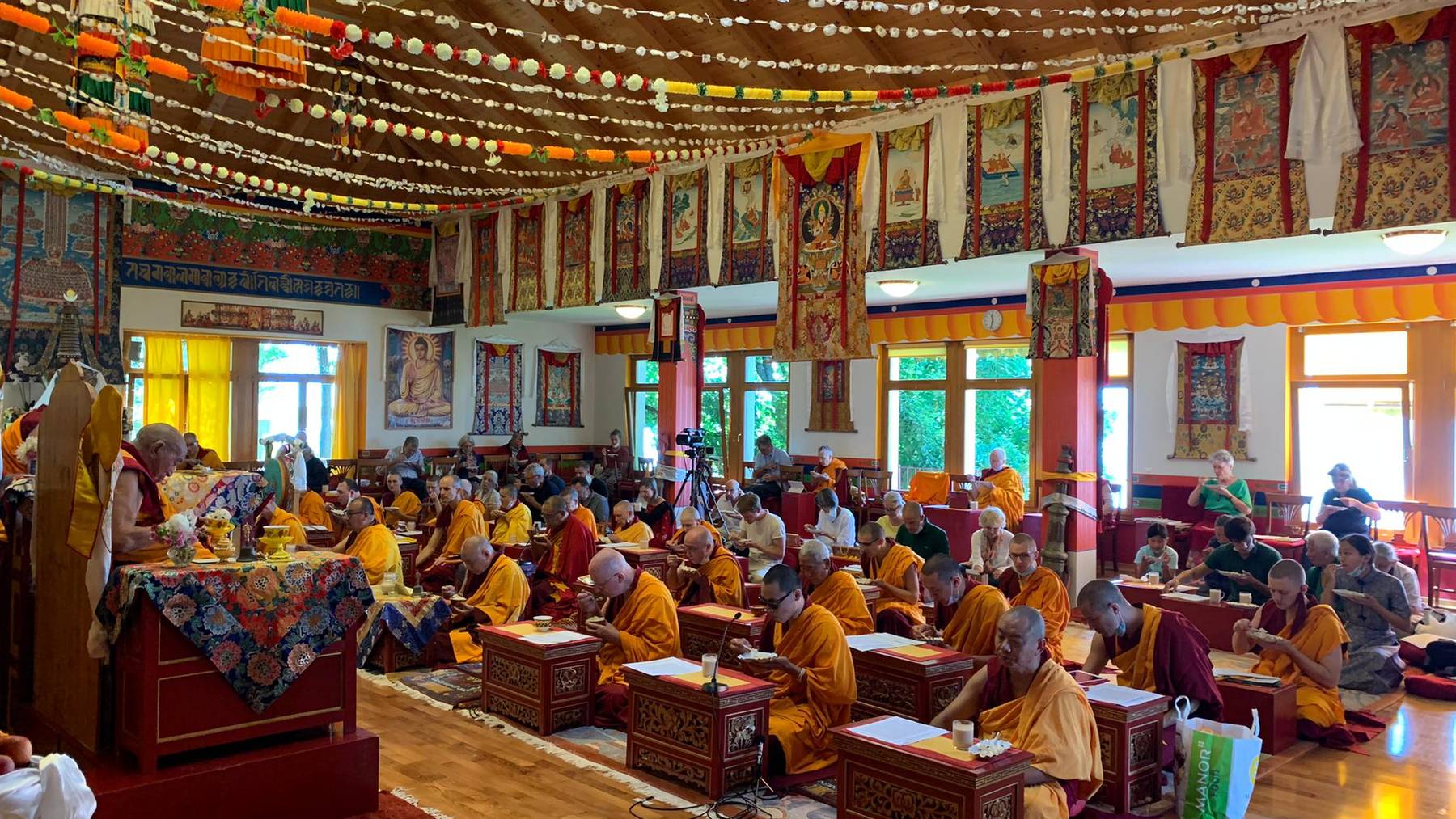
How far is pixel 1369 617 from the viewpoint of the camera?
7.19m

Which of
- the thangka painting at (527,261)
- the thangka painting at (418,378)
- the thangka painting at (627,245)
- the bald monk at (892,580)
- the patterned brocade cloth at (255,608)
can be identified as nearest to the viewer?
the patterned brocade cloth at (255,608)

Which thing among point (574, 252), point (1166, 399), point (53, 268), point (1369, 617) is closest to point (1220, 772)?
point (1369, 617)

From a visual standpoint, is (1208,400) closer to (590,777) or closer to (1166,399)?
(1166,399)

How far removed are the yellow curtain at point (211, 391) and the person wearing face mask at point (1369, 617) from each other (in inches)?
534

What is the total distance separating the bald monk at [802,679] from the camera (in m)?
5.33

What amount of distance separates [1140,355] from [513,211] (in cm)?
849

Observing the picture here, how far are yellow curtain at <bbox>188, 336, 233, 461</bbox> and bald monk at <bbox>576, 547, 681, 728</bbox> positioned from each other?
10.4 m

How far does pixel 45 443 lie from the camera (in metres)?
4.64

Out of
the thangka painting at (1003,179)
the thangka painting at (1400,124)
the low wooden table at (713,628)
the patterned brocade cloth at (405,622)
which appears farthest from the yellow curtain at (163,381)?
the thangka painting at (1400,124)

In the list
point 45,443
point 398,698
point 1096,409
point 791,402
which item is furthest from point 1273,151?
point 791,402

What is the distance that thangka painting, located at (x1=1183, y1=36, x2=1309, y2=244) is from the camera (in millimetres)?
7488

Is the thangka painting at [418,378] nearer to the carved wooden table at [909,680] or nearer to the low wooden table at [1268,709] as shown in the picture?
the carved wooden table at [909,680]

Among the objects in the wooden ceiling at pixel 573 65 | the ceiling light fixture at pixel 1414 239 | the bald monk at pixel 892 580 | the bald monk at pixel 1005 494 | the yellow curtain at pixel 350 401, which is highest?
the wooden ceiling at pixel 573 65

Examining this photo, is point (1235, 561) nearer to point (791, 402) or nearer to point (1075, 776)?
point (1075, 776)
